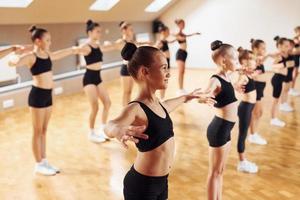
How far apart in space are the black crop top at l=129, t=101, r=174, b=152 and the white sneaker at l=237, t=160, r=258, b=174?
2.11 metres

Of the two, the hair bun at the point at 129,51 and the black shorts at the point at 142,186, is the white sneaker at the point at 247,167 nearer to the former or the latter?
the black shorts at the point at 142,186

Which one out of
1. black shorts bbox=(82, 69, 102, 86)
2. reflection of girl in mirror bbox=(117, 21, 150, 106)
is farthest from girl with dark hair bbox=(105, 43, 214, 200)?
reflection of girl in mirror bbox=(117, 21, 150, 106)

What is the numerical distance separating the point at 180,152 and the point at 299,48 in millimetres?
3123

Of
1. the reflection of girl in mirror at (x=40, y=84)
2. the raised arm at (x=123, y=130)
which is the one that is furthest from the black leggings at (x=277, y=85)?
the raised arm at (x=123, y=130)

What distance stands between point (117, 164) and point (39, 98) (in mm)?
1068

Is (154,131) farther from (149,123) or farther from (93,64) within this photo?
(93,64)

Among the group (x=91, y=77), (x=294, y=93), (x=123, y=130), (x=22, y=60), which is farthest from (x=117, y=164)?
(x=294, y=93)

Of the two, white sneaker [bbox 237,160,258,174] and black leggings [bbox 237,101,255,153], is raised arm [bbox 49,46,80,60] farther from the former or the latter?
white sneaker [bbox 237,160,258,174]

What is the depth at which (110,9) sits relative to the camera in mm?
8477

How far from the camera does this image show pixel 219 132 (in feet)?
8.36

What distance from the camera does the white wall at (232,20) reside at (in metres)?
9.05

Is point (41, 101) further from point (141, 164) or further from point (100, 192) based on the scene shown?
point (141, 164)

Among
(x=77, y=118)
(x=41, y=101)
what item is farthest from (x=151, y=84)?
(x=77, y=118)

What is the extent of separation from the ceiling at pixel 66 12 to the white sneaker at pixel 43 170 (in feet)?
11.0
